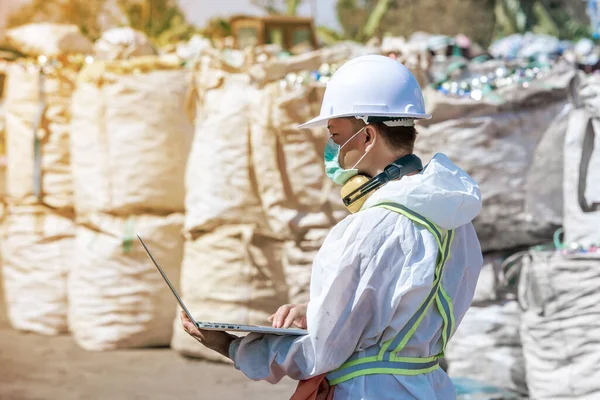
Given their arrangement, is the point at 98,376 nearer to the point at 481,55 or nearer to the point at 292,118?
the point at 292,118

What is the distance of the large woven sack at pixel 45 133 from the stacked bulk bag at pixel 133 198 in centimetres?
53

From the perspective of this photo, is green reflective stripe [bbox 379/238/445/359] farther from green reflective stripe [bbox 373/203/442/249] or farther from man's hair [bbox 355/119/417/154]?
man's hair [bbox 355/119/417/154]

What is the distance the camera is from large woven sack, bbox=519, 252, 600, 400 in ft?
10.6

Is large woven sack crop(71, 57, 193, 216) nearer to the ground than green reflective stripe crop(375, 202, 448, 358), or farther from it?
nearer to the ground

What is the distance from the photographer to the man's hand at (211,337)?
5.48 ft

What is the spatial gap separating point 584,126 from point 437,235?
6.67ft

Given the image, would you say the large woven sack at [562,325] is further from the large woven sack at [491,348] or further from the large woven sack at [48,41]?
the large woven sack at [48,41]

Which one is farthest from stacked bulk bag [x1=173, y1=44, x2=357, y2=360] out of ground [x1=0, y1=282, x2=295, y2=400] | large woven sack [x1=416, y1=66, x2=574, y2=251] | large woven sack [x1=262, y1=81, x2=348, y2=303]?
large woven sack [x1=416, y1=66, x2=574, y2=251]

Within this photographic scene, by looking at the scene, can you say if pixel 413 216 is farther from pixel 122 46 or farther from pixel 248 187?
pixel 122 46

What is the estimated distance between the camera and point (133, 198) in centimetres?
496

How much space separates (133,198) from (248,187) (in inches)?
34.4

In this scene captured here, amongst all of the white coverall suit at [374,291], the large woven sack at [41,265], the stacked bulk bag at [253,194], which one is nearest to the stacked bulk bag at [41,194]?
the large woven sack at [41,265]

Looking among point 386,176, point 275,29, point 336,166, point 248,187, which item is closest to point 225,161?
point 248,187

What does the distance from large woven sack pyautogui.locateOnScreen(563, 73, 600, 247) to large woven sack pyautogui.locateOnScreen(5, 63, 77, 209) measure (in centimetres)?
319
